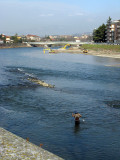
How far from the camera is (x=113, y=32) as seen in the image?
121 metres

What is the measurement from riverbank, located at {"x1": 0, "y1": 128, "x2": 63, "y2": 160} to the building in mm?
109935

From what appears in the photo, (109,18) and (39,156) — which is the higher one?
(109,18)

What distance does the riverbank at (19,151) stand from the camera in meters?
10.8

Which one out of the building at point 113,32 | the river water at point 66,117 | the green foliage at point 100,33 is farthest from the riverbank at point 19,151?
the green foliage at point 100,33

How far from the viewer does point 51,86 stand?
1236 inches

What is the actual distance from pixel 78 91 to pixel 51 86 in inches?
160

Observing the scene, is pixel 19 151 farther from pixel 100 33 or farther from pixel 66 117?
pixel 100 33

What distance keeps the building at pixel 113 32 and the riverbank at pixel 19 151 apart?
110 meters

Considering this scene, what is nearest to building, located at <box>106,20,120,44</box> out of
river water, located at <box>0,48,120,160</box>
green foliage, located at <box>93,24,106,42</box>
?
green foliage, located at <box>93,24,106,42</box>

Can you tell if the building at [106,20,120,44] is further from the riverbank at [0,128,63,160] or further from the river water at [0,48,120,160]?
the riverbank at [0,128,63,160]

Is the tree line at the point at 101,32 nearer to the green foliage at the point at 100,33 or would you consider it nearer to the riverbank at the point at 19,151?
the green foliage at the point at 100,33

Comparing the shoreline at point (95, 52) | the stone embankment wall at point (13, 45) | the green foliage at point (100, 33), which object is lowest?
the shoreline at point (95, 52)

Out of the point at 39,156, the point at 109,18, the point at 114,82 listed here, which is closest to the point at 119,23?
the point at 109,18

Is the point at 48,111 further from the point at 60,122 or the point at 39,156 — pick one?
the point at 39,156
